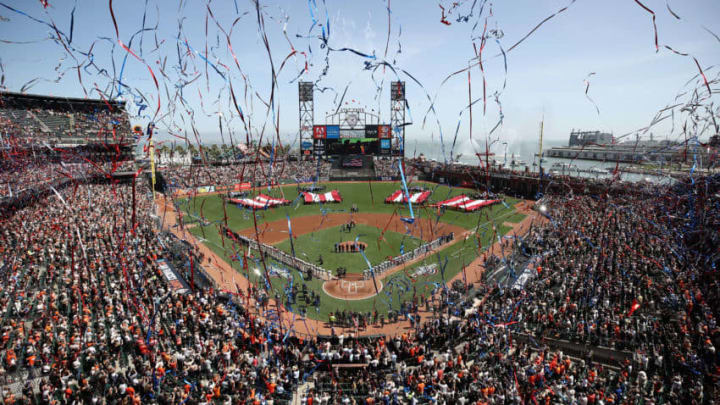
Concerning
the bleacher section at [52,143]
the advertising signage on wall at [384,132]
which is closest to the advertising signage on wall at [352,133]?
the advertising signage on wall at [384,132]

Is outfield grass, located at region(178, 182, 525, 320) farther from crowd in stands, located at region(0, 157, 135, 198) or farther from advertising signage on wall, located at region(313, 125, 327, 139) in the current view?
advertising signage on wall, located at region(313, 125, 327, 139)

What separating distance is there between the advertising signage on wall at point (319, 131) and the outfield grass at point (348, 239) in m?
36.1

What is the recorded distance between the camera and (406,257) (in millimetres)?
23922

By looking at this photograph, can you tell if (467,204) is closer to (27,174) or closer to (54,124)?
(27,174)

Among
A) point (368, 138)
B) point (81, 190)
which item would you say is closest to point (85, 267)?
point (81, 190)

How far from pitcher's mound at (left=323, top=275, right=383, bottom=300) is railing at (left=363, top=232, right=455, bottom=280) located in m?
0.77

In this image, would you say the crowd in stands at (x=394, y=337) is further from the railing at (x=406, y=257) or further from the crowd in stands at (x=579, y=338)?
the railing at (x=406, y=257)

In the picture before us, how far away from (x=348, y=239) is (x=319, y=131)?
41.0 metres

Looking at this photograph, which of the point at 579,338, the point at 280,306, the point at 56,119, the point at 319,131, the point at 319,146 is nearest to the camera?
the point at 579,338

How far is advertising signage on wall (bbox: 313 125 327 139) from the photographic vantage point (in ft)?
215

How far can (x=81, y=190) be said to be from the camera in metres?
40.9

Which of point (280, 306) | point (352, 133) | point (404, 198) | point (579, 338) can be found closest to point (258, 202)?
point (404, 198)

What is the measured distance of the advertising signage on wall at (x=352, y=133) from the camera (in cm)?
6688

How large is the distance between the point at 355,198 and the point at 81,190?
34.8 metres
